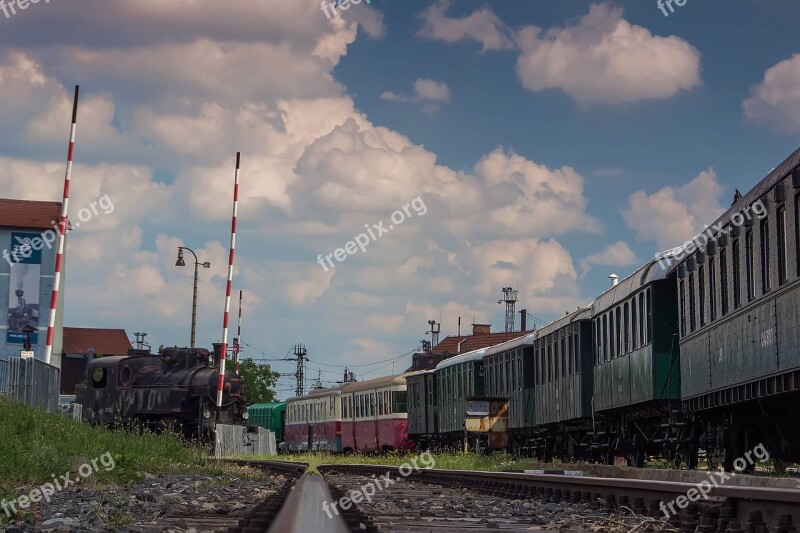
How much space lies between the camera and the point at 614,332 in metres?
21.4

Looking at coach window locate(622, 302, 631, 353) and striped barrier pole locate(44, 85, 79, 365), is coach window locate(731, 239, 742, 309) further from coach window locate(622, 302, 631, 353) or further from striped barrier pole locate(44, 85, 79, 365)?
striped barrier pole locate(44, 85, 79, 365)

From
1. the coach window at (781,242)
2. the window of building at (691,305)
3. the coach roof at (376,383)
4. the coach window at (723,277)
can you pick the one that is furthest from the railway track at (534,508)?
the coach roof at (376,383)

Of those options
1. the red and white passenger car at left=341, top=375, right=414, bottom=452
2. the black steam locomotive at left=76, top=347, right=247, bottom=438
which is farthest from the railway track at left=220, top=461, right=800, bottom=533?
the red and white passenger car at left=341, top=375, right=414, bottom=452

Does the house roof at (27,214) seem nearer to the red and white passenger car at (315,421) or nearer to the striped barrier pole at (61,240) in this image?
the red and white passenger car at (315,421)

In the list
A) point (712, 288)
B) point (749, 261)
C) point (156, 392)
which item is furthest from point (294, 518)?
point (156, 392)

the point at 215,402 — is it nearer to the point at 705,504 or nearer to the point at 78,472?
the point at 78,472

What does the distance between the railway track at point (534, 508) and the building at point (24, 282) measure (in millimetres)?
58180

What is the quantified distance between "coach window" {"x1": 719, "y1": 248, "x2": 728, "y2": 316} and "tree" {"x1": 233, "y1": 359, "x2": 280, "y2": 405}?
96.7 meters

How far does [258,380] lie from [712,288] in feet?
327

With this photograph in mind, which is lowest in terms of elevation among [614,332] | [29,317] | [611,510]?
[611,510]

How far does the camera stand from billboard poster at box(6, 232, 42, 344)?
7119cm

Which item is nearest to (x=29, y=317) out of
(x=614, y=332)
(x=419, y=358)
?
(x=419, y=358)

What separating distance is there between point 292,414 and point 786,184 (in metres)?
48.7

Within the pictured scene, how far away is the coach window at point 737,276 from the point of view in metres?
14.3
